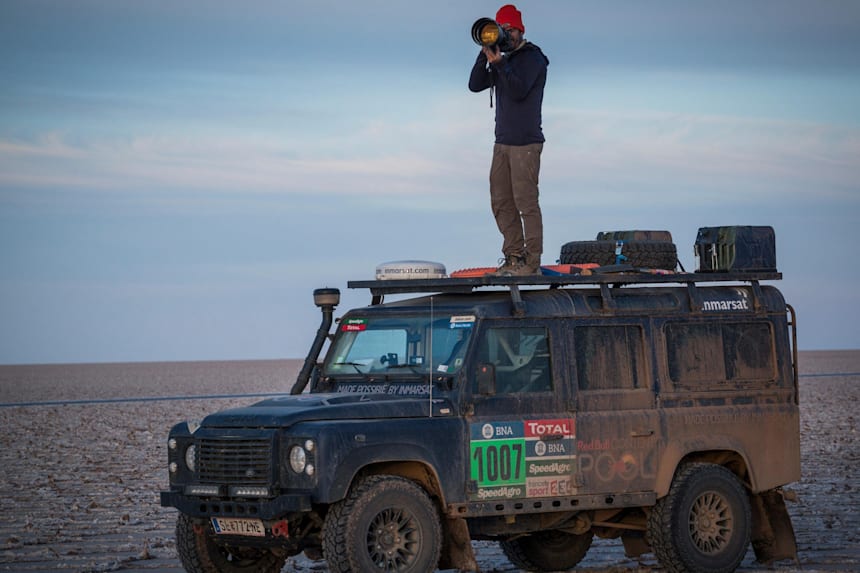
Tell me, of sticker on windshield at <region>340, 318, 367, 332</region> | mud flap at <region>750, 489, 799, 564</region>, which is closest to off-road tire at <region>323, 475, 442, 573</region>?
sticker on windshield at <region>340, 318, 367, 332</region>

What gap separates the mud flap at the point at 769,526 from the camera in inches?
495

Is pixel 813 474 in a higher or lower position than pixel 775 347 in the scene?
lower

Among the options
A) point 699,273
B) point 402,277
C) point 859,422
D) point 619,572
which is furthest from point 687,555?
point 859,422

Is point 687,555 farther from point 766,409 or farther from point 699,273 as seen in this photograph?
point 699,273

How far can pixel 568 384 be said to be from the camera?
451 inches

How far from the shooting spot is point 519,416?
438 inches

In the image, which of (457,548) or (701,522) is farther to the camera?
(701,522)

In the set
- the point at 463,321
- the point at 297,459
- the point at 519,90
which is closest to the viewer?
A: the point at 297,459

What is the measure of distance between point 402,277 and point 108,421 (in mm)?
24877

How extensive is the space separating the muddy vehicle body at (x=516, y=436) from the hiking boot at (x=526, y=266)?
0.20 m

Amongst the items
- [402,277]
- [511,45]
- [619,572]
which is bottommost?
[619,572]

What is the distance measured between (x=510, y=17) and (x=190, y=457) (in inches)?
188

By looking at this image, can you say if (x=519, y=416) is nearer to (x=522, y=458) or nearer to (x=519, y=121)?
(x=522, y=458)

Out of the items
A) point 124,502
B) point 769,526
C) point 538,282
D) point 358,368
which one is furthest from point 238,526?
point 124,502
